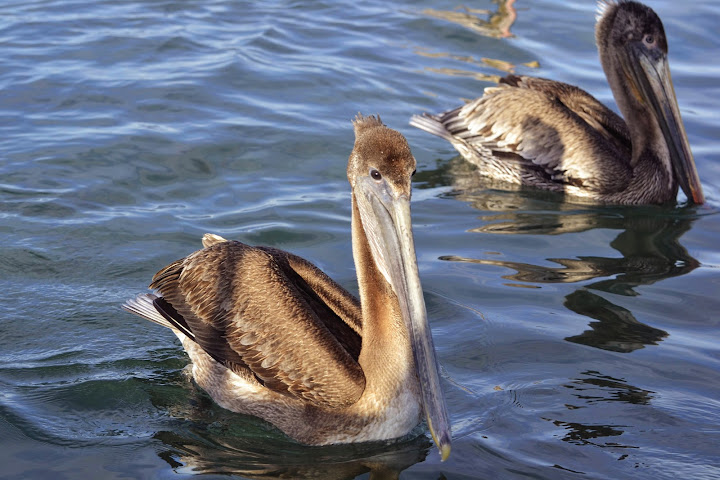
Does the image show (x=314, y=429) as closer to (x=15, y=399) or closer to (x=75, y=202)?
(x=15, y=399)

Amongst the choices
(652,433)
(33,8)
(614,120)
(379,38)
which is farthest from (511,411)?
(33,8)

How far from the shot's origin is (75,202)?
769cm

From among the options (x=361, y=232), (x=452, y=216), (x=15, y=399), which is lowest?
(x=15, y=399)

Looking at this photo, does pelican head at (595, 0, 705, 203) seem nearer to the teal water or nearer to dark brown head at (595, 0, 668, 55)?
dark brown head at (595, 0, 668, 55)

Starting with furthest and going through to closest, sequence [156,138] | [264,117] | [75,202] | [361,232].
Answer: [264,117]
[156,138]
[75,202]
[361,232]

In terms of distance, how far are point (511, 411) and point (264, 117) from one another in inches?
213

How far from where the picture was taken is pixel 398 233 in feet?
14.3

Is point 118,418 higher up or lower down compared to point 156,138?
lower down

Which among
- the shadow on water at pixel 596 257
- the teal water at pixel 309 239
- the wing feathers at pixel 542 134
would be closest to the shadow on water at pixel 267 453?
the teal water at pixel 309 239

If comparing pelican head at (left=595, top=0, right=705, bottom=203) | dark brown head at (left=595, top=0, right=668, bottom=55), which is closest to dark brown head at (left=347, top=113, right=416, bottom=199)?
pelican head at (left=595, top=0, right=705, bottom=203)

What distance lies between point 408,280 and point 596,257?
131 inches

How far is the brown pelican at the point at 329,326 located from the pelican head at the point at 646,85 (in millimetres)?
4584

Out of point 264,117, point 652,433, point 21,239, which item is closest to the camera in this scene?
point 652,433

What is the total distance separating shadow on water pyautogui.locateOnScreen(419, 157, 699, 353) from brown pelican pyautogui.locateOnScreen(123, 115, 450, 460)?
70.4 inches
